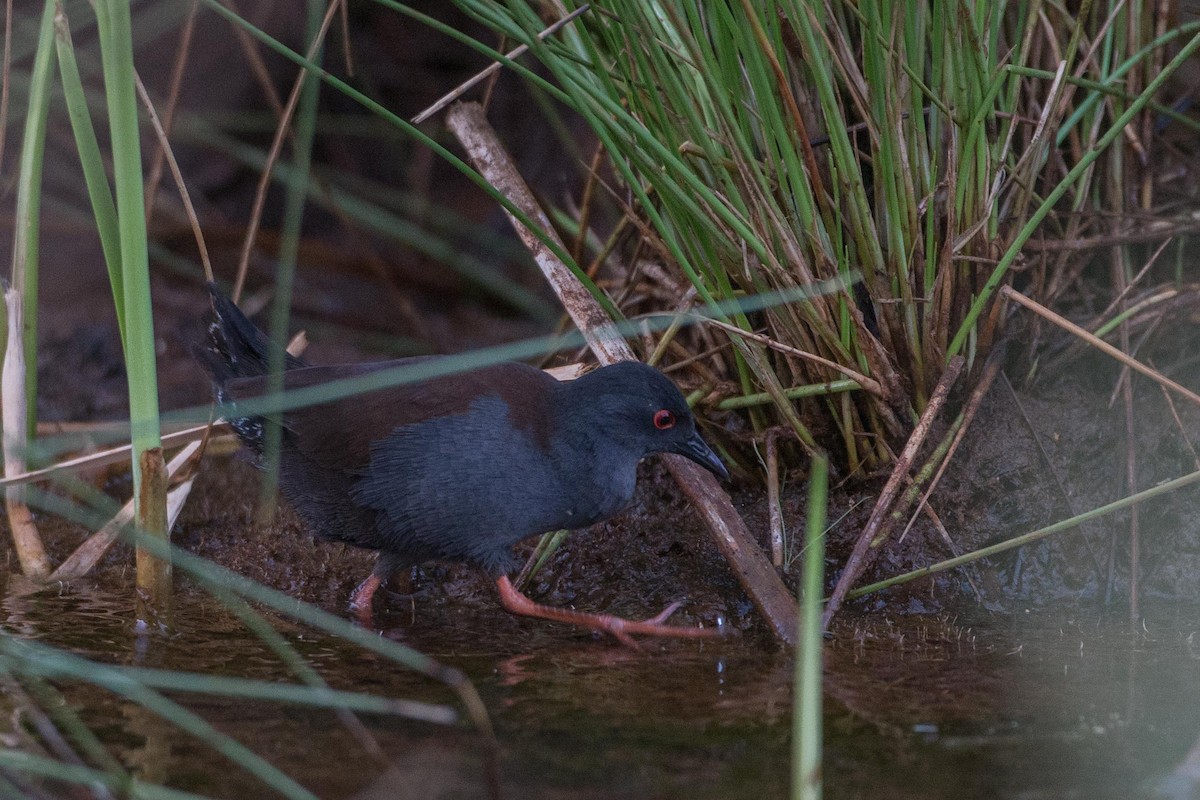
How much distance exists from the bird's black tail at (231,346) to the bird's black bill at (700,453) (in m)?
1.24

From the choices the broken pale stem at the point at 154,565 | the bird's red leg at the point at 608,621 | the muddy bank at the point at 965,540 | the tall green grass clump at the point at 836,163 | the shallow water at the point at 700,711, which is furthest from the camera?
the muddy bank at the point at 965,540

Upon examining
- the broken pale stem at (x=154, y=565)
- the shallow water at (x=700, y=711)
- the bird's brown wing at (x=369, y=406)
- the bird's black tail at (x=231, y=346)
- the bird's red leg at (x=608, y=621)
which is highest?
the bird's black tail at (x=231, y=346)

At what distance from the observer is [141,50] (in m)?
5.86

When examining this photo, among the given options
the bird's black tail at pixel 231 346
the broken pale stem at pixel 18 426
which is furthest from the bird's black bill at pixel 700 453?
the broken pale stem at pixel 18 426

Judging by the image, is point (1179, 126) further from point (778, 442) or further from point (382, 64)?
point (382, 64)

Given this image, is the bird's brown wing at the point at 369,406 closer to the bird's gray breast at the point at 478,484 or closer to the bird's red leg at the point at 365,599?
the bird's gray breast at the point at 478,484

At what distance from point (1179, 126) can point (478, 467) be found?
253cm

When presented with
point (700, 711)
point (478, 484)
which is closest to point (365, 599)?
point (478, 484)

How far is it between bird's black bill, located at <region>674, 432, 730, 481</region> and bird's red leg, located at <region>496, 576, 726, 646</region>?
37 cm

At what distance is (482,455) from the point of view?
10.5 ft

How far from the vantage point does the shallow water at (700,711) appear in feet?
7.15

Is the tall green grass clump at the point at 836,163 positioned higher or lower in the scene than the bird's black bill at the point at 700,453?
higher

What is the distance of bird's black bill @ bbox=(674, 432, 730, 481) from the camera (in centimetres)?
325

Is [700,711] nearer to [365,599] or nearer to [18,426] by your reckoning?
[365,599]
